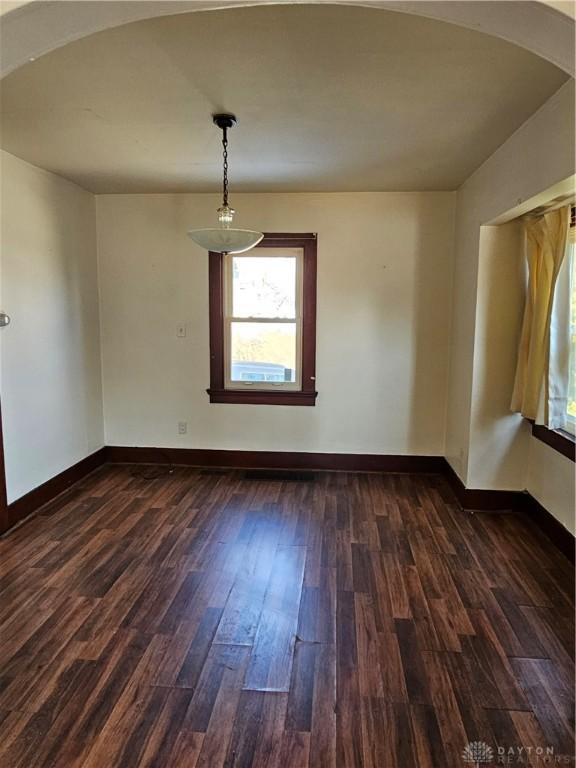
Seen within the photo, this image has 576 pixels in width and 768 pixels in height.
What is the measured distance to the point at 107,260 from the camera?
14.5 ft

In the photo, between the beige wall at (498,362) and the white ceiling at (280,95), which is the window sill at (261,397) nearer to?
the beige wall at (498,362)

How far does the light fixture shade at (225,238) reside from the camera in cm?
253

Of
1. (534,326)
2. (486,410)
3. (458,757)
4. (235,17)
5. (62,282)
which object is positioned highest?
(235,17)

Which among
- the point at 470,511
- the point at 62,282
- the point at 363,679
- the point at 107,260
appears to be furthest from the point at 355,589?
the point at 107,260

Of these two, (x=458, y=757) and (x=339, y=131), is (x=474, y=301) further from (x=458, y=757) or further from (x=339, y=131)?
(x=458, y=757)

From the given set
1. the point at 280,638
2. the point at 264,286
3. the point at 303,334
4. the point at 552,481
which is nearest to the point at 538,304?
the point at 552,481

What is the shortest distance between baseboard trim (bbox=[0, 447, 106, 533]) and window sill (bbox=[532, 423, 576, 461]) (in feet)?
11.7

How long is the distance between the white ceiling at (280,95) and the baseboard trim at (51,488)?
2.35 m

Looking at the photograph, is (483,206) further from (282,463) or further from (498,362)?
(282,463)

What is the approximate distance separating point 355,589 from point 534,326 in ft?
6.57

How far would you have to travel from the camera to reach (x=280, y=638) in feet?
7.14

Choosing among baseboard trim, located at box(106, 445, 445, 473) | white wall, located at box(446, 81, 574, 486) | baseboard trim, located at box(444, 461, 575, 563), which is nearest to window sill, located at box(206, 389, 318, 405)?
baseboard trim, located at box(106, 445, 445, 473)

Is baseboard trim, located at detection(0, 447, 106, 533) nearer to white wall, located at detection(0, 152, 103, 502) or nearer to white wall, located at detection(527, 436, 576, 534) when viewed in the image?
white wall, located at detection(0, 152, 103, 502)

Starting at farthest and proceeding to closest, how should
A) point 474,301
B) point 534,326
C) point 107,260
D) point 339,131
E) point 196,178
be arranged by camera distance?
1. point 107,260
2. point 196,178
3. point 474,301
4. point 534,326
5. point 339,131
